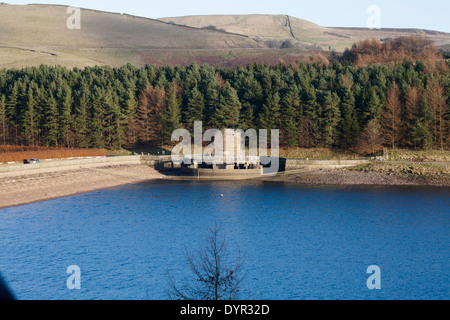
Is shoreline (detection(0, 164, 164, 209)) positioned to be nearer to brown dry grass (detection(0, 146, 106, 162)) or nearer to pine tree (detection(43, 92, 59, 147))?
brown dry grass (detection(0, 146, 106, 162))

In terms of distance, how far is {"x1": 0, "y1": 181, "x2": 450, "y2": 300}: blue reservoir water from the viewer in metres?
38.7

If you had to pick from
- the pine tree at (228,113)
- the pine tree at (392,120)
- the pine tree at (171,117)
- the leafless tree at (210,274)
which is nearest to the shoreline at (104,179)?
the pine tree at (392,120)

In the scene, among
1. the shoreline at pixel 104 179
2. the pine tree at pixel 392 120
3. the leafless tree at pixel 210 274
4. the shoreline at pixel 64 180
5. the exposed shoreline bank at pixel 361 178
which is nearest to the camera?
the leafless tree at pixel 210 274

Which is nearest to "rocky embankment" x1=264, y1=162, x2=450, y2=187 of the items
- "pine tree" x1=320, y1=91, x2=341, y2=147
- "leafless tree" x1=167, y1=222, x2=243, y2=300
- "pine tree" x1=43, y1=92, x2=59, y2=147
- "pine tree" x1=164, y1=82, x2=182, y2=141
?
"pine tree" x1=320, y1=91, x2=341, y2=147

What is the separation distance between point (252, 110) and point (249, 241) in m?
70.5

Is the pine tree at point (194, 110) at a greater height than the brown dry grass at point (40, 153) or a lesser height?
greater

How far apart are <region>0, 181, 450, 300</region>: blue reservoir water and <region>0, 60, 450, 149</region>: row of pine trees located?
28.9 metres

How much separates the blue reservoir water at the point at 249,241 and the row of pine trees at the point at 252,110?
28.9 m

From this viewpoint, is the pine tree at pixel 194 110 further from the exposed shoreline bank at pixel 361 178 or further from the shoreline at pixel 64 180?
the exposed shoreline bank at pixel 361 178

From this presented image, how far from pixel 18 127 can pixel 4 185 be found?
60.7 m

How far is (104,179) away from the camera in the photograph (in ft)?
295

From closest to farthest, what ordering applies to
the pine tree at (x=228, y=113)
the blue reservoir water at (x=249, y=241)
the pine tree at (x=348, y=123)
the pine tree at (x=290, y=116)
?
the blue reservoir water at (x=249, y=241)
the pine tree at (x=348, y=123)
the pine tree at (x=290, y=116)
the pine tree at (x=228, y=113)

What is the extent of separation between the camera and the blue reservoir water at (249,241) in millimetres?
38719
